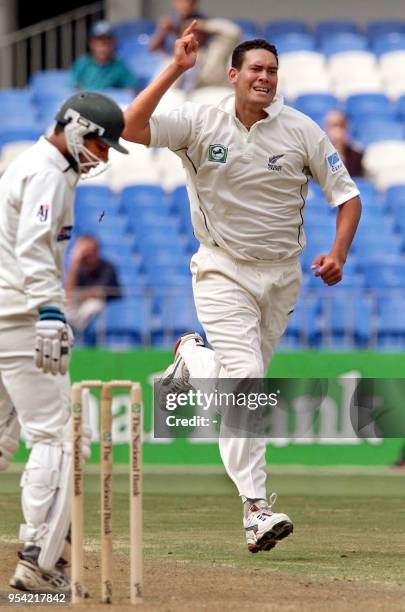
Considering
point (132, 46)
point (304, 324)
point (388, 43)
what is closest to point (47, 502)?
point (304, 324)

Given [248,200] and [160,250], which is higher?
[248,200]

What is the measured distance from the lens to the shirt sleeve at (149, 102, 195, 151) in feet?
25.3

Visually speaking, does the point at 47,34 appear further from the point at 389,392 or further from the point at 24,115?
the point at 389,392

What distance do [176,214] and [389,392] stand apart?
4.34 meters

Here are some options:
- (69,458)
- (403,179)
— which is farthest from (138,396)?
(403,179)

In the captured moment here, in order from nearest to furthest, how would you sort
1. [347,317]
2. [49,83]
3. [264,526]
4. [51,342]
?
1. [51,342]
2. [264,526]
3. [347,317]
4. [49,83]

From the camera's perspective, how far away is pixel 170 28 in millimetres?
18484

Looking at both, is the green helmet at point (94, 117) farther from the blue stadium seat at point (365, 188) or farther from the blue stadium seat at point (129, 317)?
the blue stadium seat at point (365, 188)

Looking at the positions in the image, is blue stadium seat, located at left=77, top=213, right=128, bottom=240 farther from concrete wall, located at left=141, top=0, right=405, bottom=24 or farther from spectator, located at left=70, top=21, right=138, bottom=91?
concrete wall, located at left=141, top=0, right=405, bottom=24

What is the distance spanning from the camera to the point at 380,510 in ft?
33.9

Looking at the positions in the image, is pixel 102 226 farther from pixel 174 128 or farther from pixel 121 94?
pixel 174 128

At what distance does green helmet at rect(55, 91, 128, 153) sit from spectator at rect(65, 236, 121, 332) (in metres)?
7.55

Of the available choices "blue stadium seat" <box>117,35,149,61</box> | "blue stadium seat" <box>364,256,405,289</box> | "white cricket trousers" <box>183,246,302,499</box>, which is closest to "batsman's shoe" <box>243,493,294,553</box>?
"white cricket trousers" <box>183,246,302,499</box>

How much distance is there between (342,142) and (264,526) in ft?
30.2
